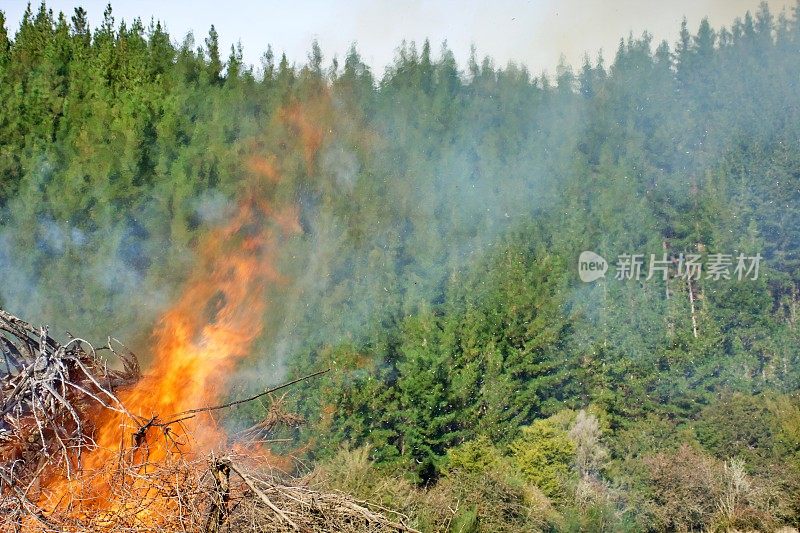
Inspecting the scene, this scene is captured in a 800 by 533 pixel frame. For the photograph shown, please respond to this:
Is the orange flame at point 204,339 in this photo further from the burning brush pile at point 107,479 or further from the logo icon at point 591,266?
the logo icon at point 591,266

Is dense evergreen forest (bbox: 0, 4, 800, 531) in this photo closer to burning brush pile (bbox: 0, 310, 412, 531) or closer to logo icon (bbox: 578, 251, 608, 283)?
logo icon (bbox: 578, 251, 608, 283)

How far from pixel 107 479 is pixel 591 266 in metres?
31.1

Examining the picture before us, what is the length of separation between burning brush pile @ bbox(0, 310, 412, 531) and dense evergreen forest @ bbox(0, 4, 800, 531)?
1301 centimetres

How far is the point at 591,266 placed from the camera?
36.3 m

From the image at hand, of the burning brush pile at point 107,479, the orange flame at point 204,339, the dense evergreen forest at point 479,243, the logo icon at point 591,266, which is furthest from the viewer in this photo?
the logo icon at point 591,266

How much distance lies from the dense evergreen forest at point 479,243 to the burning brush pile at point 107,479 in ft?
42.7

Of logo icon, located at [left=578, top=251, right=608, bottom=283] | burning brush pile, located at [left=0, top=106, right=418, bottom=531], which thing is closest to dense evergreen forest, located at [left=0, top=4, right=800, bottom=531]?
logo icon, located at [left=578, top=251, right=608, bottom=283]

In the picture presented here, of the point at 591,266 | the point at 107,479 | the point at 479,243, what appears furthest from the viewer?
the point at 591,266

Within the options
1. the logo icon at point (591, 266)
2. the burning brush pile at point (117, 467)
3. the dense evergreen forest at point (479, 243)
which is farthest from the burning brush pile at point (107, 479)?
the logo icon at point (591, 266)

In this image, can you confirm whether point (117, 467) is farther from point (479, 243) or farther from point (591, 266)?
point (591, 266)

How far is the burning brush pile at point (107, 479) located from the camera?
20.7ft

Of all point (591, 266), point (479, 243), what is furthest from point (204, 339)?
point (591, 266)

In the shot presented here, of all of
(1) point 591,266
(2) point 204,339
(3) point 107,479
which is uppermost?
(1) point 591,266

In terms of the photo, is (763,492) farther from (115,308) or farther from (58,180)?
(58,180)
